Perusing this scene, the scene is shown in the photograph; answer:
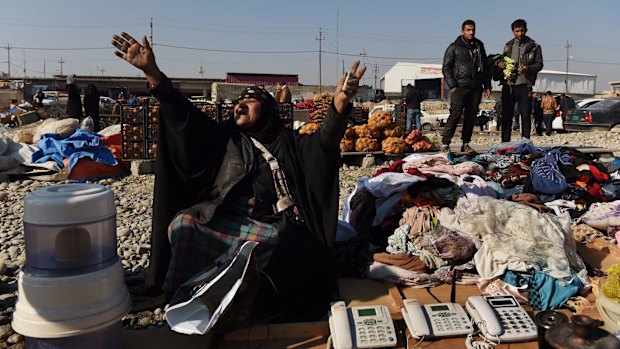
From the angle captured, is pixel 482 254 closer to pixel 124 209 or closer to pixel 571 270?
pixel 571 270

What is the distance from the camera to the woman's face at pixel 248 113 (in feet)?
10.2

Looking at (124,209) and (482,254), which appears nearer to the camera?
(482,254)

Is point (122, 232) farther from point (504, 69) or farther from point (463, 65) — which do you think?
point (504, 69)

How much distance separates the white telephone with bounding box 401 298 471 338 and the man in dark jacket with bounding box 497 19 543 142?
5.94 meters

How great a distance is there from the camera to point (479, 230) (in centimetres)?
337

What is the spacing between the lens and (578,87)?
5991 centimetres

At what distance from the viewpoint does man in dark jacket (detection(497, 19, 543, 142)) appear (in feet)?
24.5

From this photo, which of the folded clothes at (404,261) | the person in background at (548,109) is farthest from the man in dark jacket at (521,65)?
the person in background at (548,109)

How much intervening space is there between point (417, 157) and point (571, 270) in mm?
2302

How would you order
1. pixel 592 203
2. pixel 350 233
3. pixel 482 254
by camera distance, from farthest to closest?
pixel 592 203 → pixel 350 233 → pixel 482 254

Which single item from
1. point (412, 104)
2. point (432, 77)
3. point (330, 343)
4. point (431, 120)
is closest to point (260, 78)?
point (432, 77)

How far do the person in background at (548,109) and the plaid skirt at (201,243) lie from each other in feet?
51.7

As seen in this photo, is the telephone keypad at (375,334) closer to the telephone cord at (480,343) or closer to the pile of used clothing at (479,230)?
the telephone cord at (480,343)

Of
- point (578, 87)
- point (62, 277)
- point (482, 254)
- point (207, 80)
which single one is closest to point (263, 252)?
point (62, 277)
